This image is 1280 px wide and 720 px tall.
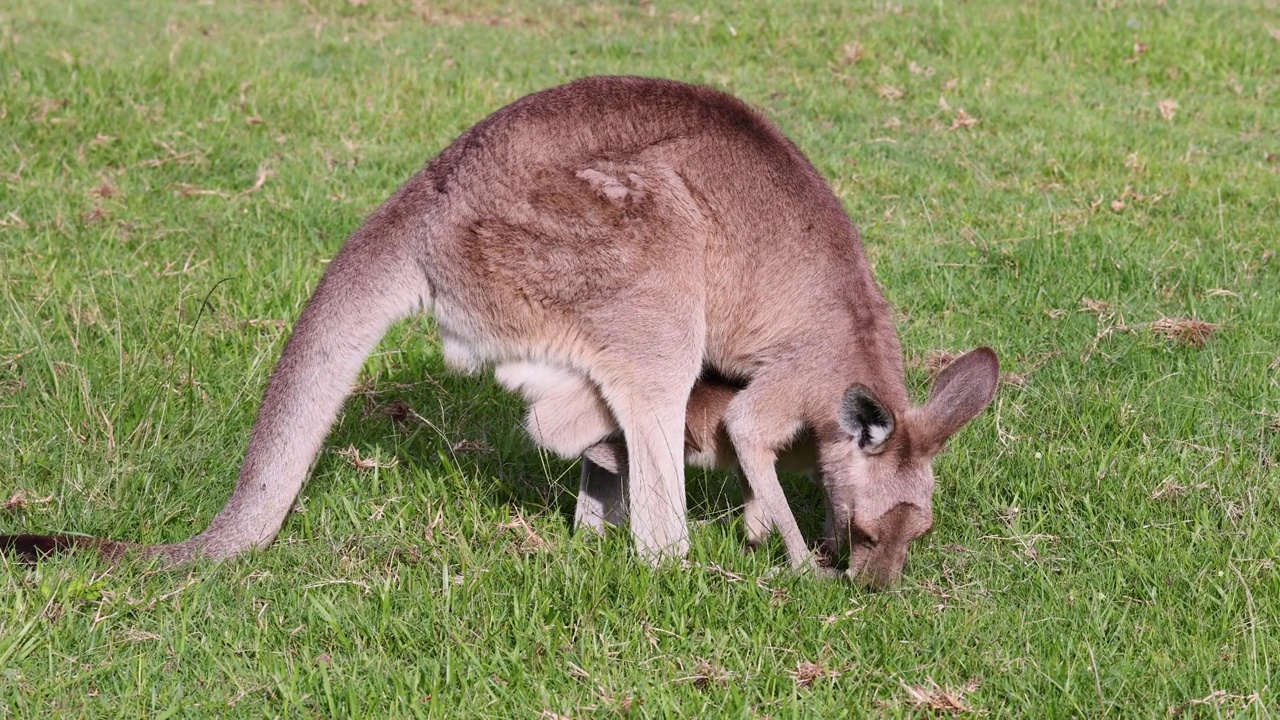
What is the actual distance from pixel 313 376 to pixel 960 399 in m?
1.89

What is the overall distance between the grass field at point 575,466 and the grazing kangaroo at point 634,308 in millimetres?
282

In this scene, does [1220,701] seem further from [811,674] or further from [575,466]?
[575,466]

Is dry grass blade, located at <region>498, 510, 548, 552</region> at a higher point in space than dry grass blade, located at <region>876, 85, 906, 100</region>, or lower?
lower

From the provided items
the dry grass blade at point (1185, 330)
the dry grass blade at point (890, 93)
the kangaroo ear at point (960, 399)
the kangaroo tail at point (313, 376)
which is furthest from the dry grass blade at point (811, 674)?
the dry grass blade at point (890, 93)

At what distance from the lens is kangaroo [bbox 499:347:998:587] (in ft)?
13.0

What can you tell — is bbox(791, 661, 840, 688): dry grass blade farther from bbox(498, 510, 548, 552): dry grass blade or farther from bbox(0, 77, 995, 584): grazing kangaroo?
bbox(498, 510, 548, 552): dry grass blade

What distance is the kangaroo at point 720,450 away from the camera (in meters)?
3.97

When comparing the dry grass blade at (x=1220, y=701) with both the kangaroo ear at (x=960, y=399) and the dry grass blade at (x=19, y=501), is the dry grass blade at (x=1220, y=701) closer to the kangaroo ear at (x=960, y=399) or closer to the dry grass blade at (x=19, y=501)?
the kangaroo ear at (x=960, y=399)

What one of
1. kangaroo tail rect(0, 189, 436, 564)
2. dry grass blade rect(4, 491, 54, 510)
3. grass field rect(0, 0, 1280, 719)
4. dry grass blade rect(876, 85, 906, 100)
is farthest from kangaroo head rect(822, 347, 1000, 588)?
dry grass blade rect(876, 85, 906, 100)

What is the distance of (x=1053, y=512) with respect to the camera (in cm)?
426

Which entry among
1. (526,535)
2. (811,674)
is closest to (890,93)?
(526,535)

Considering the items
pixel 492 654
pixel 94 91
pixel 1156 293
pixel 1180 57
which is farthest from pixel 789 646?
pixel 1180 57

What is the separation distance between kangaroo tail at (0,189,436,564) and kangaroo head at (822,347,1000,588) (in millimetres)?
1369

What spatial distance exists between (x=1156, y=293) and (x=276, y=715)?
4135 millimetres
